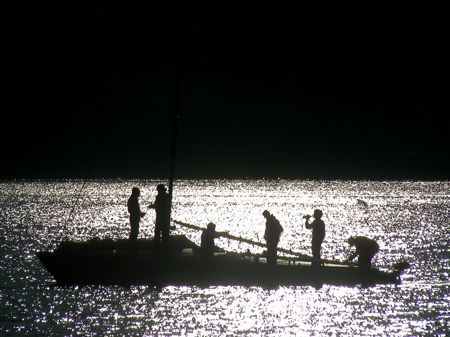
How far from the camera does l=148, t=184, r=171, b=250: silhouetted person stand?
104 ft

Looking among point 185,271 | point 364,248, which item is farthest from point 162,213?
point 364,248

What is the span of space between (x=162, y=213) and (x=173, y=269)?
242 cm

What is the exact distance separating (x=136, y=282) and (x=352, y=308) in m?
9.19

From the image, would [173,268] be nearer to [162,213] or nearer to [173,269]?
[173,269]

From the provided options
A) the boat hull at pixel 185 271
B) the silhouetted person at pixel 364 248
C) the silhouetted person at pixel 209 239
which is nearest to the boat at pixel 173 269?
the boat hull at pixel 185 271

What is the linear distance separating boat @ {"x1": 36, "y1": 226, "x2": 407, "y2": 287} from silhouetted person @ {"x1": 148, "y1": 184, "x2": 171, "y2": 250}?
0.58 m

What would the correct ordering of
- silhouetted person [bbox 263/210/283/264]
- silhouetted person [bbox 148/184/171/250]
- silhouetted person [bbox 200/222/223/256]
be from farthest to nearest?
silhouetted person [bbox 200/222/223/256]
silhouetted person [bbox 263/210/283/264]
silhouetted person [bbox 148/184/171/250]

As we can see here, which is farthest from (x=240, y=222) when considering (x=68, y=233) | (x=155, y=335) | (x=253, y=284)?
(x=155, y=335)

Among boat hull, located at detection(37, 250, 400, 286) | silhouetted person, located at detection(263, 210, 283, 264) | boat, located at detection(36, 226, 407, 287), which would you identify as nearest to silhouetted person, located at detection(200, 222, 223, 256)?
boat, located at detection(36, 226, 407, 287)

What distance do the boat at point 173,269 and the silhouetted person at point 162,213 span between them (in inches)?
22.8

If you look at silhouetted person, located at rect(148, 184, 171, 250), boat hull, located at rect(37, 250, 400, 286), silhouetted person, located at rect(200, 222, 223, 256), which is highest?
silhouetted person, located at rect(148, 184, 171, 250)

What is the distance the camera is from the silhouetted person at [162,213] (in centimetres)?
3180

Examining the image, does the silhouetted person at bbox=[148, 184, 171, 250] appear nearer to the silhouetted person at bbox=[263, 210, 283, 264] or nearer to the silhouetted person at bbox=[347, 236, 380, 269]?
the silhouetted person at bbox=[263, 210, 283, 264]

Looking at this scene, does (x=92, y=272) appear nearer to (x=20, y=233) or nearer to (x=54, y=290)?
(x=54, y=290)
